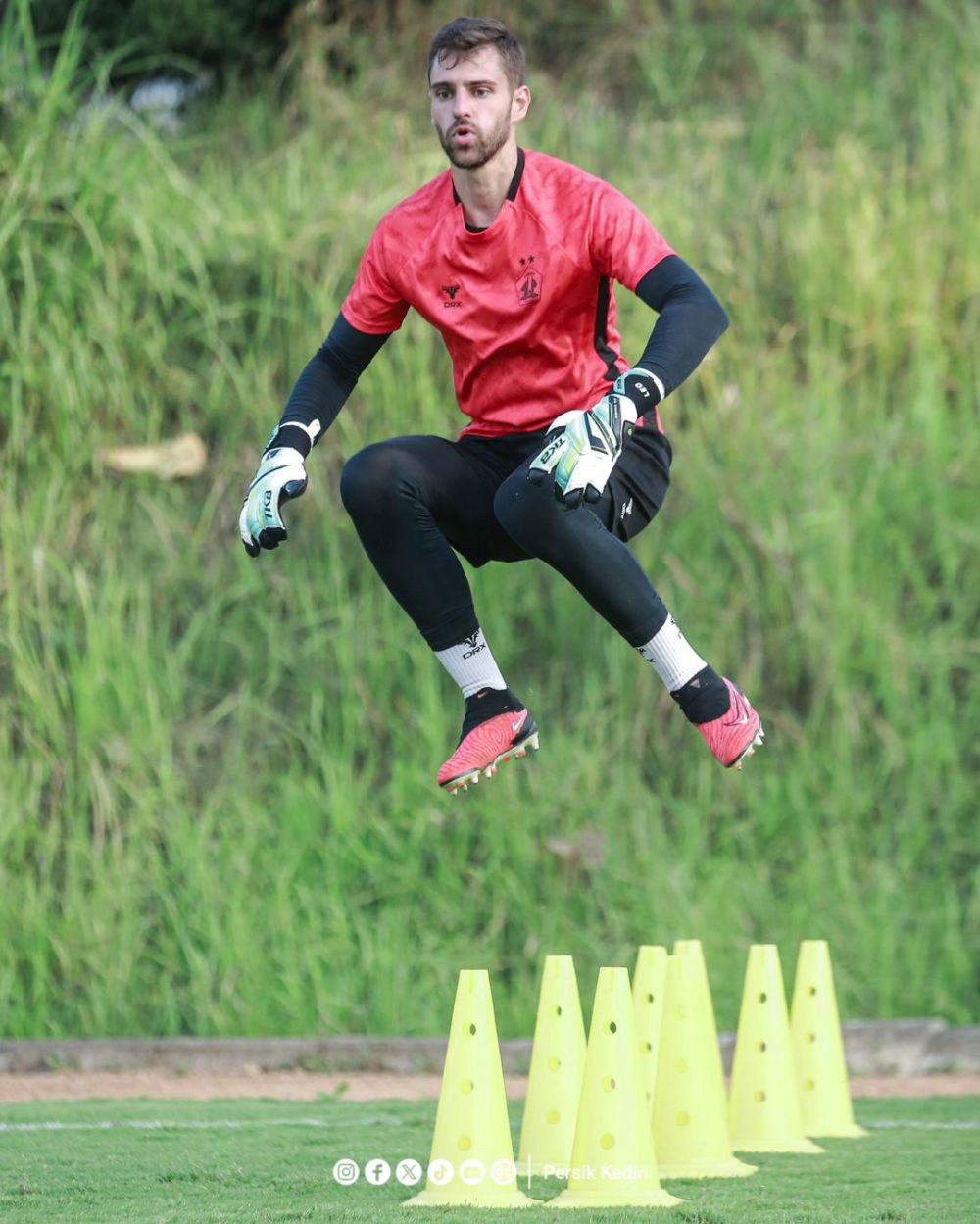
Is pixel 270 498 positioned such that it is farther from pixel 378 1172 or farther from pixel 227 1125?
pixel 227 1125

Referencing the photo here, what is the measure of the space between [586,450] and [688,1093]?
1945mm

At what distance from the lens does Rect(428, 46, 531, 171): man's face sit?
528 cm

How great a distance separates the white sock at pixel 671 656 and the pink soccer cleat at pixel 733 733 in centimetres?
13

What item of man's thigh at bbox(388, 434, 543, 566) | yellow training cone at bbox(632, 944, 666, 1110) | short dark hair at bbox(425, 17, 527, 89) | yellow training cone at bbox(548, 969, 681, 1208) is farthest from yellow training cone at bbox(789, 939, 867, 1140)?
short dark hair at bbox(425, 17, 527, 89)

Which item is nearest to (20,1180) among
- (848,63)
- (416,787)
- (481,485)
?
→ (481,485)

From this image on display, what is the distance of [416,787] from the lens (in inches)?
368

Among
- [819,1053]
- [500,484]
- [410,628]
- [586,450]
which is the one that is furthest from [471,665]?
[410,628]

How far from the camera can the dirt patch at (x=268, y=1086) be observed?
Answer: 24.2 ft

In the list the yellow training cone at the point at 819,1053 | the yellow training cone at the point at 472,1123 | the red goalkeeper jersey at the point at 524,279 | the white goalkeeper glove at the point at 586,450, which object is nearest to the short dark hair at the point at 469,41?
the red goalkeeper jersey at the point at 524,279

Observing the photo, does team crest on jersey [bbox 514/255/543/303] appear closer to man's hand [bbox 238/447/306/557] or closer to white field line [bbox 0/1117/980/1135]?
man's hand [bbox 238/447/306/557]

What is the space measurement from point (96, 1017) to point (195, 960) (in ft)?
1.73

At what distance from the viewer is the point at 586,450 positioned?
5.00m

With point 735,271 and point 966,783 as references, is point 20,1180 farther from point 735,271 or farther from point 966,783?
point 735,271

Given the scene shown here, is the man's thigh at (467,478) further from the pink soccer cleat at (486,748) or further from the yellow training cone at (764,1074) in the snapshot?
the yellow training cone at (764,1074)
